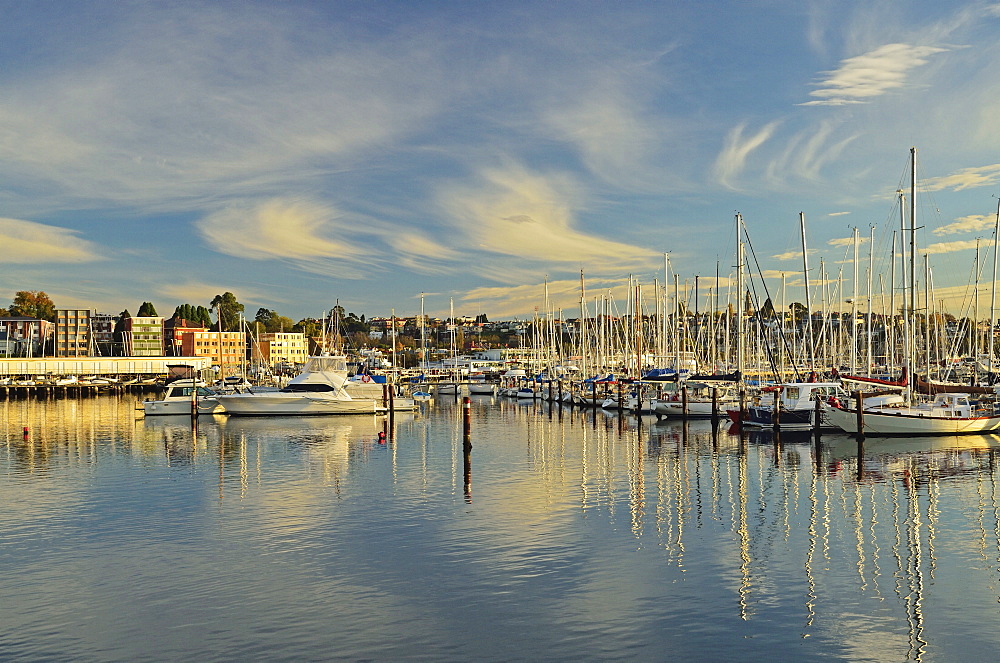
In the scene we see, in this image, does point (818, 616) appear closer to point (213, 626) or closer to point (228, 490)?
point (213, 626)

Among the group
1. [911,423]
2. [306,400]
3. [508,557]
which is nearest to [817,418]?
[911,423]

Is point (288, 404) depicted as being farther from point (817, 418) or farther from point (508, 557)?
point (508, 557)

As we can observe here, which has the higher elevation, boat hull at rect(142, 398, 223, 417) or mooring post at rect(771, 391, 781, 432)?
mooring post at rect(771, 391, 781, 432)

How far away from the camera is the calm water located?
16938 mm

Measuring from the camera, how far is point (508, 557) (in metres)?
23.1

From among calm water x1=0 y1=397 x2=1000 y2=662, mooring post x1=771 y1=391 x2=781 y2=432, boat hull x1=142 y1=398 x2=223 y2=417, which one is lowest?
calm water x1=0 y1=397 x2=1000 y2=662

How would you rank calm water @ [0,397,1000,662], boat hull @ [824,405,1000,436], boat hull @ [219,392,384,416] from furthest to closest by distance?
boat hull @ [219,392,384,416]
boat hull @ [824,405,1000,436]
calm water @ [0,397,1000,662]

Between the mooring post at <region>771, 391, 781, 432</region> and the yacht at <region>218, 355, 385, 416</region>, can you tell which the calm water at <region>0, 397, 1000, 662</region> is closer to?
the mooring post at <region>771, 391, 781, 432</region>

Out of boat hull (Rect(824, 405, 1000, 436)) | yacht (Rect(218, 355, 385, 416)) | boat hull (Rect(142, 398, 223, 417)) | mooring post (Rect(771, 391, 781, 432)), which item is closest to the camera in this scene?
boat hull (Rect(824, 405, 1000, 436))

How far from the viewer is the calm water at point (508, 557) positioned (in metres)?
16.9

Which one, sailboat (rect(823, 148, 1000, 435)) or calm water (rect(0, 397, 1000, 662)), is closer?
calm water (rect(0, 397, 1000, 662))

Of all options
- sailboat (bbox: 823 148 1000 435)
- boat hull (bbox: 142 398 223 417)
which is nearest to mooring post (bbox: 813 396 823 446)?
sailboat (bbox: 823 148 1000 435)

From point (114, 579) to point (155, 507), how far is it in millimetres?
10212

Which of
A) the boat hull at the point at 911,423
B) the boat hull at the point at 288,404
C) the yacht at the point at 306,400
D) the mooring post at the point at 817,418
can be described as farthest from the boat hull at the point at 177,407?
the boat hull at the point at 911,423
